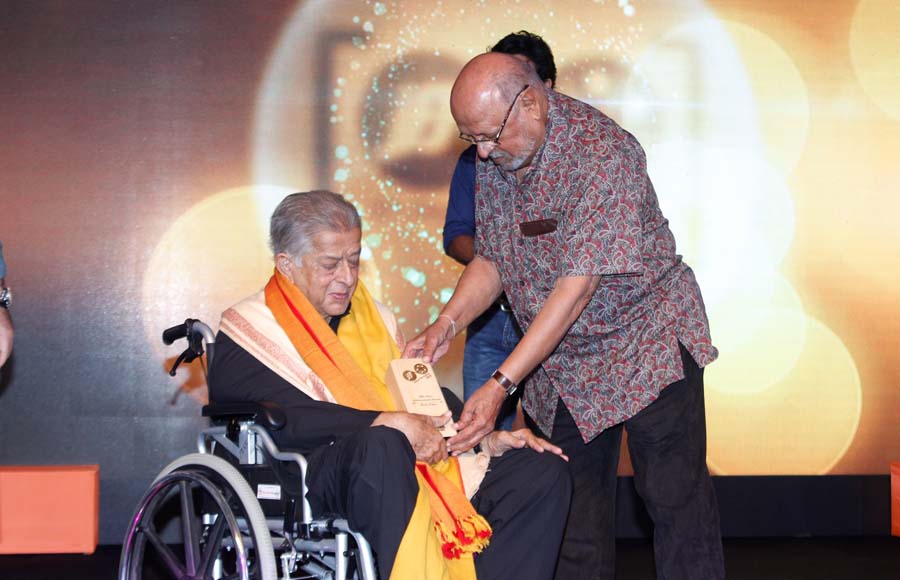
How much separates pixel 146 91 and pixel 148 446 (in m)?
1.43

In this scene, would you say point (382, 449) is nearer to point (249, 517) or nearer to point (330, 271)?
point (249, 517)

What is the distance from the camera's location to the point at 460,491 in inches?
91.9

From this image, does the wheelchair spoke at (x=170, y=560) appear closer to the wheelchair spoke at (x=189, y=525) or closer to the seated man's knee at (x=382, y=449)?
the wheelchair spoke at (x=189, y=525)

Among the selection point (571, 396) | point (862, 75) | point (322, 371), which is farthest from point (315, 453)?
point (862, 75)

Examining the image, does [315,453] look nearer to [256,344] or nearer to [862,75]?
[256,344]

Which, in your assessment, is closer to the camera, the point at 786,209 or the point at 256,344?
the point at 256,344

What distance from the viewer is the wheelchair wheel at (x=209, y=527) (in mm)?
2115

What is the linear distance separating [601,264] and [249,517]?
3.01 feet

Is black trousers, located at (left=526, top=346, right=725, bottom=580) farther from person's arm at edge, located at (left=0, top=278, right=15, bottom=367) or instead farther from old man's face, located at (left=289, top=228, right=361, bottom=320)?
person's arm at edge, located at (left=0, top=278, right=15, bottom=367)

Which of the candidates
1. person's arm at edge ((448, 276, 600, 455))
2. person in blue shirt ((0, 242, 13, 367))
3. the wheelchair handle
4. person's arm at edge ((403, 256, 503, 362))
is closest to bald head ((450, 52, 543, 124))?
person's arm at edge ((448, 276, 600, 455))

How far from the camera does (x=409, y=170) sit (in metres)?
4.37

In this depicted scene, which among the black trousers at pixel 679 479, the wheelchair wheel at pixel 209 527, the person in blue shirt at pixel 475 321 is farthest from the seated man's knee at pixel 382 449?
the person in blue shirt at pixel 475 321

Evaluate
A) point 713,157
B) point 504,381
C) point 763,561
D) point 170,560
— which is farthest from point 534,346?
point 713,157

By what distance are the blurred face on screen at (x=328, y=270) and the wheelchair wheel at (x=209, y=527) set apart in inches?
19.7
